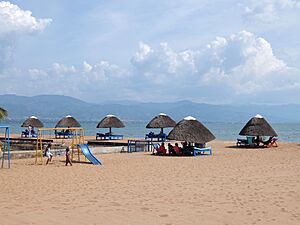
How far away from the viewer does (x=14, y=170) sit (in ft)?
44.3

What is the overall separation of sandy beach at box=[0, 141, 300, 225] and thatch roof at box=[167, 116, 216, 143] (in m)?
4.72

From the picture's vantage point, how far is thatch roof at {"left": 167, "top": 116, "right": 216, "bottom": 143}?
1891 cm

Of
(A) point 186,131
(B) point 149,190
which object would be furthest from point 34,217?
(A) point 186,131

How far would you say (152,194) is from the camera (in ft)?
29.0

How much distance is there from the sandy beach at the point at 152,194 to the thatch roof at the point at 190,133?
472cm

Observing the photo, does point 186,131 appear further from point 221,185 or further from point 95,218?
point 95,218

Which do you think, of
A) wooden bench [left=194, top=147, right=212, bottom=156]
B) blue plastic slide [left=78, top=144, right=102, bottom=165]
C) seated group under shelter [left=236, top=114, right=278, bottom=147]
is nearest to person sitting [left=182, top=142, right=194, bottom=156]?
wooden bench [left=194, top=147, right=212, bottom=156]

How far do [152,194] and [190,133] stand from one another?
34.3 feet

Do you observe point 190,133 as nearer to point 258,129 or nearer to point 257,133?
point 257,133

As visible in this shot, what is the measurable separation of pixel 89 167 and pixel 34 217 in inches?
300

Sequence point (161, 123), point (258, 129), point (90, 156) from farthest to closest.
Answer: point (161, 123) < point (258, 129) < point (90, 156)

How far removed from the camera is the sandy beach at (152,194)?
6750 millimetres

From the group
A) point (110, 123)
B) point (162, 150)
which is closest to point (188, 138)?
point (162, 150)

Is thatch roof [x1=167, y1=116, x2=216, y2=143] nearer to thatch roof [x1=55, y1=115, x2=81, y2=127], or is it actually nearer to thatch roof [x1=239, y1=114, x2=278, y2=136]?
thatch roof [x1=239, y1=114, x2=278, y2=136]
